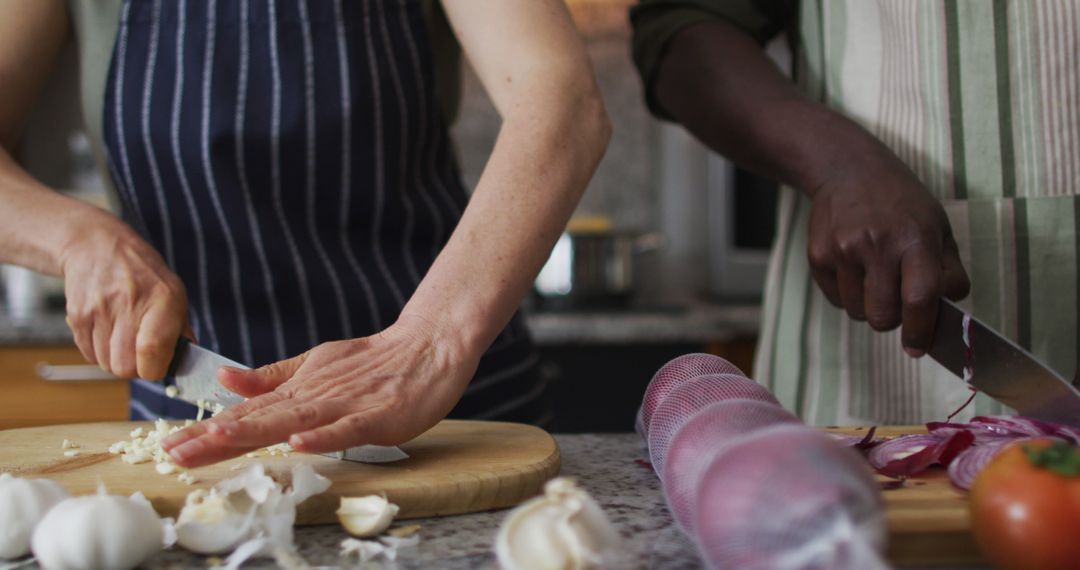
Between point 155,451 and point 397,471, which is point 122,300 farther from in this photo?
point 397,471

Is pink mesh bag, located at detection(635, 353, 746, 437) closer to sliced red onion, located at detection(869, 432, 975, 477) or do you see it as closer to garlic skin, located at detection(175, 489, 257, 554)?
sliced red onion, located at detection(869, 432, 975, 477)

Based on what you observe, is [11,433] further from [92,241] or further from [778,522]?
[778,522]

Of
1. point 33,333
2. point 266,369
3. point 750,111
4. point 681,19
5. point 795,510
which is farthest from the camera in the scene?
point 33,333

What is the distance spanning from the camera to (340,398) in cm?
71

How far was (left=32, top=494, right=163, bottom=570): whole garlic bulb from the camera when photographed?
556 millimetres

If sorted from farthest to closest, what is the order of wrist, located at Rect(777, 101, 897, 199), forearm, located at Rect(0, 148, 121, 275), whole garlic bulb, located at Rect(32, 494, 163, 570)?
wrist, located at Rect(777, 101, 897, 199) < forearm, located at Rect(0, 148, 121, 275) < whole garlic bulb, located at Rect(32, 494, 163, 570)

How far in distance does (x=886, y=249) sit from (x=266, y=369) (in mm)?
562

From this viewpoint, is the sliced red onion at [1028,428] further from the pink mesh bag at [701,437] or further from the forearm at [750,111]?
the forearm at [750,111]

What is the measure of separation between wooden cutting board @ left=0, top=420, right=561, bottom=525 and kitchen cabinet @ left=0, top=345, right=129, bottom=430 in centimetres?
126

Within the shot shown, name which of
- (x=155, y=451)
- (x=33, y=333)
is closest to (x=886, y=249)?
(x=155, y=451)

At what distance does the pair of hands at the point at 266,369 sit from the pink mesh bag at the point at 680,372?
0.46ft

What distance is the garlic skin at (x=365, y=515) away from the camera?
636 mm

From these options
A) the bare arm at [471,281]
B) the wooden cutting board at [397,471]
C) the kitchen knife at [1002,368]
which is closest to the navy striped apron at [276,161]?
the bare arm at [471,281]

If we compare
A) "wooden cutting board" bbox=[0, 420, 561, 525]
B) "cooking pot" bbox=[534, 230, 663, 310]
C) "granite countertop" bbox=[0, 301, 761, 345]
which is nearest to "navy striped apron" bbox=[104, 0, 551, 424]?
"wooden cutting board" bbox=[0, 420, 561, 525]
